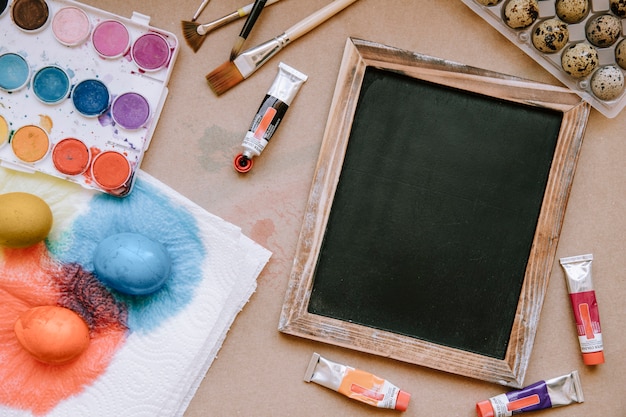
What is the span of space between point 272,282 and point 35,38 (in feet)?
1.64

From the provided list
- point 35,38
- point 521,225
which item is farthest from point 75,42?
point 521,225

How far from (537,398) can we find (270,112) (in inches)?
23.5

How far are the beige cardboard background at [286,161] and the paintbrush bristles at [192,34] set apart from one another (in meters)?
0.01

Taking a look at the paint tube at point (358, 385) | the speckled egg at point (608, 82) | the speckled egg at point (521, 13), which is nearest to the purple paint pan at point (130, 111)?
the paint tube at point (358, 385)

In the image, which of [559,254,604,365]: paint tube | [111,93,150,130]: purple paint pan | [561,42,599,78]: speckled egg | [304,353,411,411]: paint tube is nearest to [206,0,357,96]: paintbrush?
[111,93,150,130]: purple paint pan

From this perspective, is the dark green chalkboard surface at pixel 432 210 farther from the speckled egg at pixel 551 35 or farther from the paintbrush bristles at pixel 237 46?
the paintbrush bristles at pixel 237 46

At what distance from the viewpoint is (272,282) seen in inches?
35.4

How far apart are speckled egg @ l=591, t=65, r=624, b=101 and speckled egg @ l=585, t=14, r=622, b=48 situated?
0.12 ft

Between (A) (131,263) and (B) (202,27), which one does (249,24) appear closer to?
(B) (202,27)

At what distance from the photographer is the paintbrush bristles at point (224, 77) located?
88cm

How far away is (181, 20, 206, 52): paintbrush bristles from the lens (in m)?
0.88

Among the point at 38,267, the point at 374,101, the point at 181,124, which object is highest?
the point at 374,101

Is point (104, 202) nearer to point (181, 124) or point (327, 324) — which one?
point (181, 124)

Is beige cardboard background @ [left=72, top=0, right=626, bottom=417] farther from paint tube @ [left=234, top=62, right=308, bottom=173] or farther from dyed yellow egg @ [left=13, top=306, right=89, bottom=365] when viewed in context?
dyed yellow egg @ [left=13, top=306, right=89, bottom=365]
